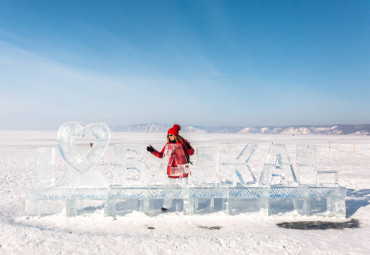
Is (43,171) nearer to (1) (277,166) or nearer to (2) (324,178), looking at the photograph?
(1) (277,166)

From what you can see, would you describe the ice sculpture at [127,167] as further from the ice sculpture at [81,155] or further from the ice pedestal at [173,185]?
the ice sculpture at [81,155]

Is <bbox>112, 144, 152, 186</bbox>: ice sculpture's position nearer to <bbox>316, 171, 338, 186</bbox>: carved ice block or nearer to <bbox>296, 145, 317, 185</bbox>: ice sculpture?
<bbox>296, 145, 317, 185</bbox>: ice sculpture

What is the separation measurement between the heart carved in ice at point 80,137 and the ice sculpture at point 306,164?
3682mm

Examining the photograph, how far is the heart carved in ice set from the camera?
193 inches

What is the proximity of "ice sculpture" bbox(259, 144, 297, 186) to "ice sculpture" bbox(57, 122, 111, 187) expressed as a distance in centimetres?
299

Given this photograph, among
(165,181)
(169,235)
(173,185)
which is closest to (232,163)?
(173,185)

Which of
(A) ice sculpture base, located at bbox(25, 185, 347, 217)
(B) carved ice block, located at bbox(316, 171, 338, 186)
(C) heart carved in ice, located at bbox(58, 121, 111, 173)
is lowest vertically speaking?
(A) ice sculpture base, located at bbox(25, 185, 347, 217)

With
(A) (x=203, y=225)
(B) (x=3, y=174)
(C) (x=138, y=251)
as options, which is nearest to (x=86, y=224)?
(C) (x=138, y=251)

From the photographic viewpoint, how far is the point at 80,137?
16.1ft

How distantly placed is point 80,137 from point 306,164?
4293mm

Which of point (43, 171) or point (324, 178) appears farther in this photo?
point (324, 178)

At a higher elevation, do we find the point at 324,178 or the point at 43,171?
the point at 43,171

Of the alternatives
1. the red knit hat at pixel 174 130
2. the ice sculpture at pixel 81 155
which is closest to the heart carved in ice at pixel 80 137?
the ice sculpture at pixel 81 155

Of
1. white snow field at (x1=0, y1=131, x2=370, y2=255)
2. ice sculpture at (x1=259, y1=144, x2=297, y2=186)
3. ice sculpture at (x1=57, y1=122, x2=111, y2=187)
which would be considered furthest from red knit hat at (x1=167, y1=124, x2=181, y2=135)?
ice sculpture at (x1=259, y1=144, x2=297, y2=186)
